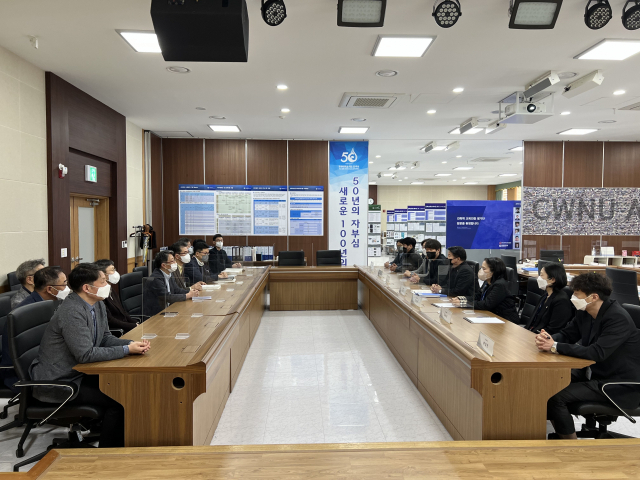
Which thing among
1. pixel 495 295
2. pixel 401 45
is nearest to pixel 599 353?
pixel 495 295

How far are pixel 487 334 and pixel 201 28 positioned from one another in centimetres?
281

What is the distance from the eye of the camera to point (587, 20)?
3.19 meters

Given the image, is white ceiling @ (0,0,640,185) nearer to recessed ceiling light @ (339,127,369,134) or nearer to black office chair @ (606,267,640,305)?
recessed ceiling light @ (339,127,369,134)

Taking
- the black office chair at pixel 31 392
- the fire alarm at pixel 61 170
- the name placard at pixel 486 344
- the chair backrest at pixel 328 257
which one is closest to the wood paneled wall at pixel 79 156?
the fire alarm at pixel 61 170

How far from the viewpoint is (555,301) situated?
10.6 ft

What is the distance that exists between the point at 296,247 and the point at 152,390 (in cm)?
675

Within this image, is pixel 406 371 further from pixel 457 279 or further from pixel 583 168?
pixel 583 168

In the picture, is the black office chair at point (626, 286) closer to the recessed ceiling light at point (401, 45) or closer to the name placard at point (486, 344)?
the name placard at point (486, 344)

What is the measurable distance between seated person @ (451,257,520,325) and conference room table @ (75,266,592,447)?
0.86ft

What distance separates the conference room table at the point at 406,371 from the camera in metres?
2.32

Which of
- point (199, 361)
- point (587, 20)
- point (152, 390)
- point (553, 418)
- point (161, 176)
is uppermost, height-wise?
point (587, 20)

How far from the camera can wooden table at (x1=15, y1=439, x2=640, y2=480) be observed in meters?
1.93

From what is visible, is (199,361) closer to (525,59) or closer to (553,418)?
(553,418)

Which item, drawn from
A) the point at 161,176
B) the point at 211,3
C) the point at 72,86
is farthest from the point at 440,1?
the point at 161,176
